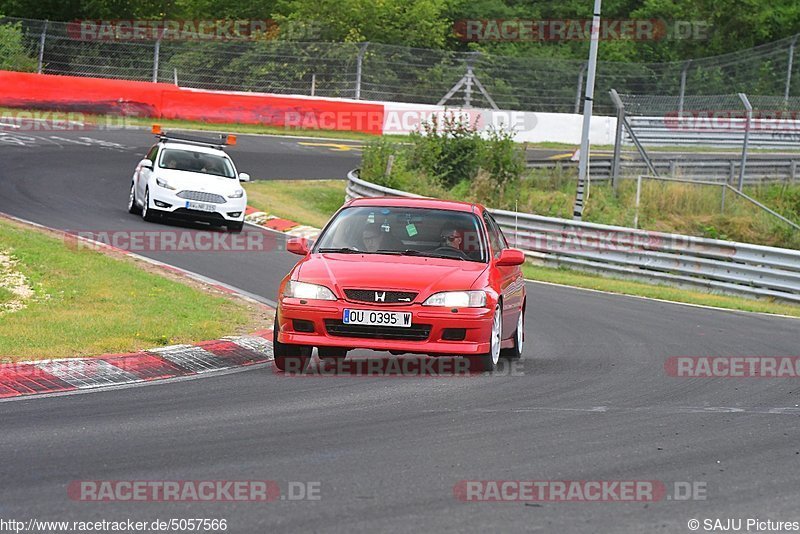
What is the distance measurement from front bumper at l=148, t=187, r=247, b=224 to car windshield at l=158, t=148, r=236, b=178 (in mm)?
819

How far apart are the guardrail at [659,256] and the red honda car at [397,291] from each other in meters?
11.2

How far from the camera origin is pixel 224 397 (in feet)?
31.2

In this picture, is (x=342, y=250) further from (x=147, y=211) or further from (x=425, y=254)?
(x=147, y=211)

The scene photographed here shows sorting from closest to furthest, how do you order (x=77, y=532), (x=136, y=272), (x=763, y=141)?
(x=77, y=532), (x=136, y=272), (x=763, y=141)

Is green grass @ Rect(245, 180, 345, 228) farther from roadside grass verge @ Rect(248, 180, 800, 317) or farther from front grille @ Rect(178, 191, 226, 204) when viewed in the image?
front grille @ Rect(178, 191, 226, 204)

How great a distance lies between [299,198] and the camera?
31328mm

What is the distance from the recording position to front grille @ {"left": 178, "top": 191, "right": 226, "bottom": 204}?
917 inches

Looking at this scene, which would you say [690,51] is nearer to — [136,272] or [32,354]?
[136,272]

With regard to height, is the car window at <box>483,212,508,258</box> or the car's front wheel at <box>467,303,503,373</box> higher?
the car window at <box>483,212,508,258</box>

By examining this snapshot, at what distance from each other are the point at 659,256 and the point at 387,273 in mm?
13443

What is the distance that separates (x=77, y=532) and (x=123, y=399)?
3560 millimetres


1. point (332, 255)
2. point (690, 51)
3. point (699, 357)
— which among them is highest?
point (690, 51)

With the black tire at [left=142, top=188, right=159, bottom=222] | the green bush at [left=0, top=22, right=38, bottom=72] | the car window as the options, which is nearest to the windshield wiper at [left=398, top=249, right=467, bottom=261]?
the car window

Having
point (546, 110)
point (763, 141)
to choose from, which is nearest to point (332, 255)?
point (763, 141)
